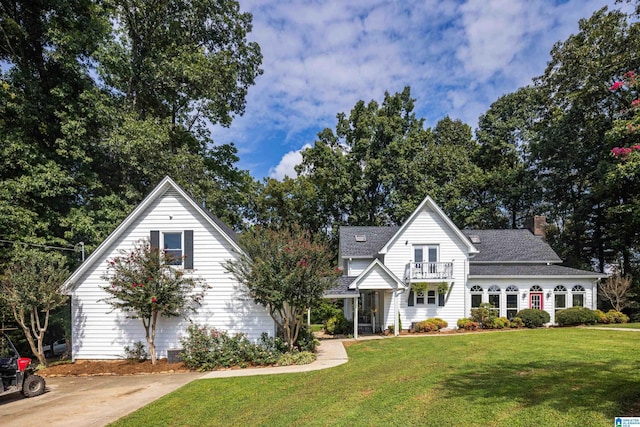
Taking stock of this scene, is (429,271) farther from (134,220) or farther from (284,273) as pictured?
(134,220)

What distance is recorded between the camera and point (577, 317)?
2094 centimetres

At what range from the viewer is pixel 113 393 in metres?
9.77

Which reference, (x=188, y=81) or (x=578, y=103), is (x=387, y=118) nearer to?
(x=578, y=103)

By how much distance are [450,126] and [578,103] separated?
15068 millimetres

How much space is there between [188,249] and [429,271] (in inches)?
579

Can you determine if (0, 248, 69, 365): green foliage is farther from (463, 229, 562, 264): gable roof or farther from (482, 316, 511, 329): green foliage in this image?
(463, 229, 562, 264): gable roof

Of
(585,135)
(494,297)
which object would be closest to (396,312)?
(494,297)

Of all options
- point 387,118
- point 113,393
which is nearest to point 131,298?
point 113,393

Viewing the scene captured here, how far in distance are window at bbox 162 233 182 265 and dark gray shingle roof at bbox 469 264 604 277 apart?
1760 cm

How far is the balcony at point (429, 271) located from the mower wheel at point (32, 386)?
17964 mm

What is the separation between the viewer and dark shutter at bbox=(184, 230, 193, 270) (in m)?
14.1

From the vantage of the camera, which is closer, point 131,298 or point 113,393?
point 113,393

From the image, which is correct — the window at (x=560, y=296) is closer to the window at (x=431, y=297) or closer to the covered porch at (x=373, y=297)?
the window at (x=431, y=297)

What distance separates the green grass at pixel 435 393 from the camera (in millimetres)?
6246
